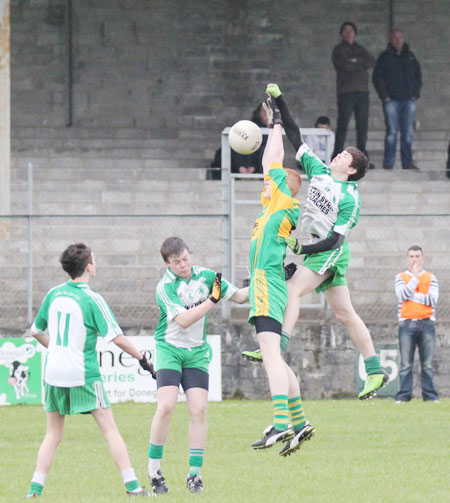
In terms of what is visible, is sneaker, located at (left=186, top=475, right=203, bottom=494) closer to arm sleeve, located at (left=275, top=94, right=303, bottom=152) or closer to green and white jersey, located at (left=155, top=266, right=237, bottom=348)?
green and white jersey, located at (left=155, top=266, right=237, bottom=348)

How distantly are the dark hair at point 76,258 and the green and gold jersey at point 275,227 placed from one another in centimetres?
160

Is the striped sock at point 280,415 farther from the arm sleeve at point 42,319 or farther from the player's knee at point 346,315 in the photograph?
the arm sleeve at point 42,319

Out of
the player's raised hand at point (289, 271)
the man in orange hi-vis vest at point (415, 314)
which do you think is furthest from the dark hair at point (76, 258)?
the man in orange hi-vis vest at point (415, 314)

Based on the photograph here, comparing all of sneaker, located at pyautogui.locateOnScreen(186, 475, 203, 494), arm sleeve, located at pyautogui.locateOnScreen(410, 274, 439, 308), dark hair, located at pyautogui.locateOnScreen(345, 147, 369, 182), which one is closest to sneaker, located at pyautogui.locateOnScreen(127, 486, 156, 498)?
sneaker, located at pyautogui.locateOnScreen(186, 475, 203, 494)

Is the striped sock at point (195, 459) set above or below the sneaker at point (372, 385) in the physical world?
below

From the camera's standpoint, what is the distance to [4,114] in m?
18.7

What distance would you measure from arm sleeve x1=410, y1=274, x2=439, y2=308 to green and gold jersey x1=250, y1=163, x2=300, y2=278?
689 cm

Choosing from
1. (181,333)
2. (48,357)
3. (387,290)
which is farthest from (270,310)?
(387,290)

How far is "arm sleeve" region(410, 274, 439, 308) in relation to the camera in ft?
53.2

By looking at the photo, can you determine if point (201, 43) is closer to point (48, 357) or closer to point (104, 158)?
point (104, 158)

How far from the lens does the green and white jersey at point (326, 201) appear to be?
969cm

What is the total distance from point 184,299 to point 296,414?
125 centimetres

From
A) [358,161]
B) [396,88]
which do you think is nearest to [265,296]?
[358,161]

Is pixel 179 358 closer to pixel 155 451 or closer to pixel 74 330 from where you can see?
pixel 155 451
